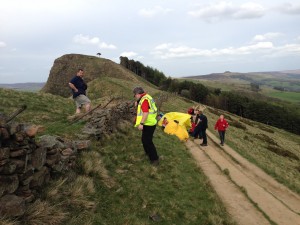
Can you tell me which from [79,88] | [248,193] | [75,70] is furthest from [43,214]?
[75,70]

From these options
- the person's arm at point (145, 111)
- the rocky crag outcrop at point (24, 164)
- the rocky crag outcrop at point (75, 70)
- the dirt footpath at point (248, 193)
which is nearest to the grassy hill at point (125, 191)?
the rocky crag outcrop at point (24, 164)

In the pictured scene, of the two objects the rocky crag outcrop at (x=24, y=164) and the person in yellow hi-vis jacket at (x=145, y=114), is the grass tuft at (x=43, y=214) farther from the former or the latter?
the person in yellow hi-vis jacket at (x=145, y=114)

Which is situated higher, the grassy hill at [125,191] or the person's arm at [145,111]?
the person's arm at [145,111]

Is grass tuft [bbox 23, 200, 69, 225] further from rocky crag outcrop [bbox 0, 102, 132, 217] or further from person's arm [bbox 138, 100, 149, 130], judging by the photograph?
person's arm [bbox 138, 100, 149, 130]

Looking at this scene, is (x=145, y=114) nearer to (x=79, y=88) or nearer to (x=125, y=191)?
(x=125, y=191)

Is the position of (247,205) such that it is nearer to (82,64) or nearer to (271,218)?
(271,218)

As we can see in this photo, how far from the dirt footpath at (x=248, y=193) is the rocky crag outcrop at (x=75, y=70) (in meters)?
72.0

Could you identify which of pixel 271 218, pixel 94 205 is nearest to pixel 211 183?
pixel 271 218

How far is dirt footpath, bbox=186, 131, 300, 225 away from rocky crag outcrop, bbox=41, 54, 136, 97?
71955 millimetres

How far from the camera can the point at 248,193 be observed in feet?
43.0

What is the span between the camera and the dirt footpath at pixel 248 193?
10.8 metres

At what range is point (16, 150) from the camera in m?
6.50

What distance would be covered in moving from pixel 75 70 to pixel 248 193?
8785 cm

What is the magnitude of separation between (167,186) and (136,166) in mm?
1437
